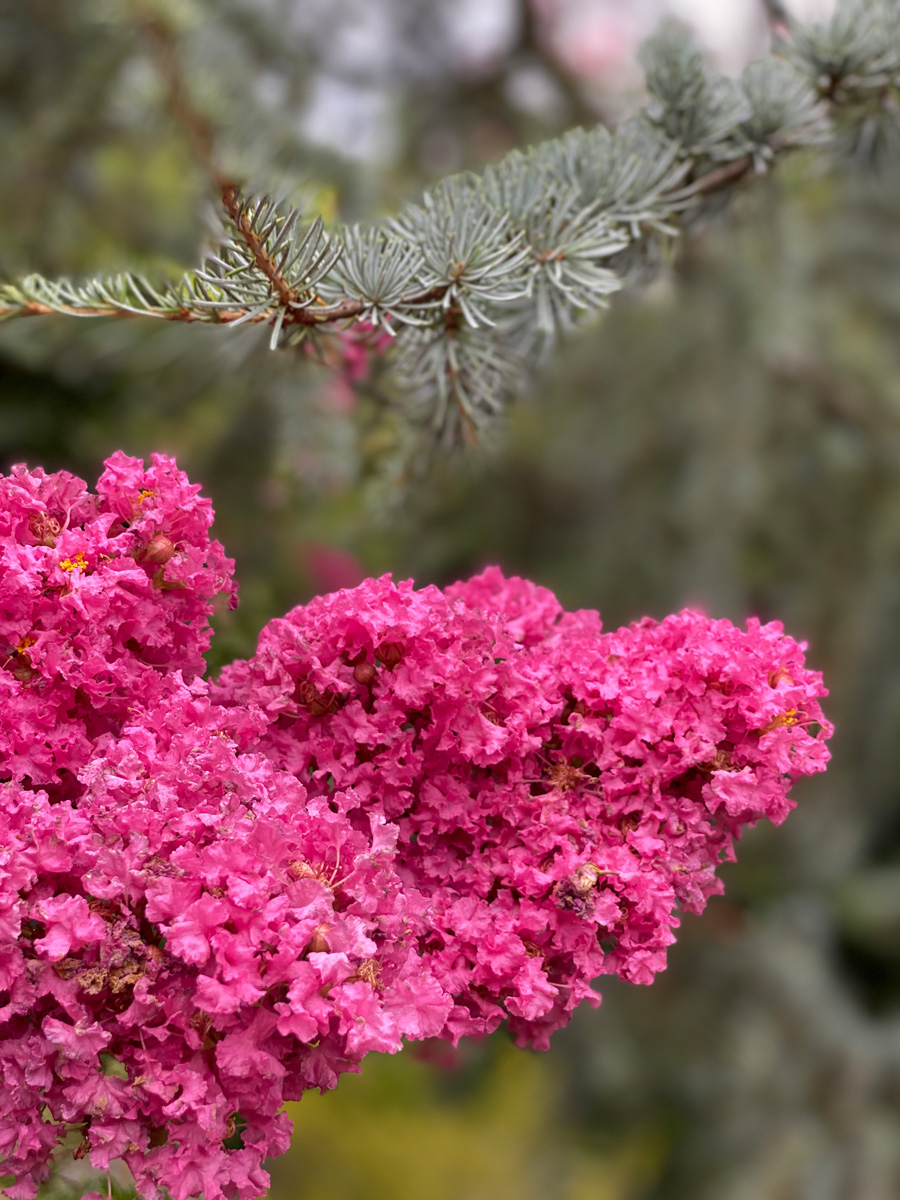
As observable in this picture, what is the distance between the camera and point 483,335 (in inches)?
38.3

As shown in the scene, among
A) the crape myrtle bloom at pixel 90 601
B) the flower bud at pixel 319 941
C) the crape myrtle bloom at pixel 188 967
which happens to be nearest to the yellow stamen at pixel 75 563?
the crape myrtle bloom at pixel 90 601

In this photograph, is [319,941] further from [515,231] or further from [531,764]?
[515,231]

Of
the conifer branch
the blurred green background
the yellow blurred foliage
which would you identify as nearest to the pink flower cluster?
the conifer branch

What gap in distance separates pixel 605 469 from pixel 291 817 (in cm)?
192

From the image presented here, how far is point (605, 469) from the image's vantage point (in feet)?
8.16

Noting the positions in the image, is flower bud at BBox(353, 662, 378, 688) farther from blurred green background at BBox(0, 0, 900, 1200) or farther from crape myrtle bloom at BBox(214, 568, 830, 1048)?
blurred green background at BBox(0, 0, 900, 1200)

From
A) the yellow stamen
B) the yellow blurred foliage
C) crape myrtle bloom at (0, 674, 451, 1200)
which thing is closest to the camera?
crape myrtle bloom at (0, 674, 451, 1200)

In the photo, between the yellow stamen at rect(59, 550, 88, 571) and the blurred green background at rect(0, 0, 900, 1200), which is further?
the blurred green background at rect(0, 0, 900, 1200)

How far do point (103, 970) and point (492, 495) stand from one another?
→ 219cm

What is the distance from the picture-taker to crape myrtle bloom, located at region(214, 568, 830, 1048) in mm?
720

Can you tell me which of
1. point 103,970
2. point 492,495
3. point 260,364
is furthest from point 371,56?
point 103,970

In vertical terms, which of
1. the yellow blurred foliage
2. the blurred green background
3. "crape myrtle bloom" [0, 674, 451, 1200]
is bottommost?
"crape myrtle bloom" [0, 674, 451, 1200]

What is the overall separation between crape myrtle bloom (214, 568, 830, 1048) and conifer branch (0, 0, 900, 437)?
0.77 feet

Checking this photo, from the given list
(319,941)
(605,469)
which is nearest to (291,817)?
(319,941)
